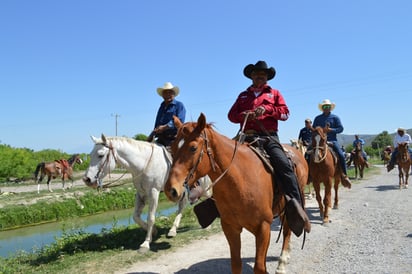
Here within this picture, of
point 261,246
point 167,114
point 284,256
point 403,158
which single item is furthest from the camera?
point 403,158

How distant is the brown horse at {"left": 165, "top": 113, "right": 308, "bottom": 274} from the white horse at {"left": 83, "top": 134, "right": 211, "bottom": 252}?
2.47 metres

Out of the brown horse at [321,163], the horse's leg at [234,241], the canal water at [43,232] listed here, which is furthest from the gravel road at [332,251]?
the canal water at [43,232]

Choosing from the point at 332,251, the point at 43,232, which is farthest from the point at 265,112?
the point at 43,232

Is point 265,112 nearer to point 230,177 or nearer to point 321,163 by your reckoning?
point 230,177

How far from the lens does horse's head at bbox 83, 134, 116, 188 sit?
622 centimetres

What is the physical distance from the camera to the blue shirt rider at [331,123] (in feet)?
32.0

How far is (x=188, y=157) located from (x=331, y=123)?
7652mm

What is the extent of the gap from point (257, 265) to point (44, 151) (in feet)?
139

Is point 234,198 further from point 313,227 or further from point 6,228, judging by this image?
point 6,228

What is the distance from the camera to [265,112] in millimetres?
4676

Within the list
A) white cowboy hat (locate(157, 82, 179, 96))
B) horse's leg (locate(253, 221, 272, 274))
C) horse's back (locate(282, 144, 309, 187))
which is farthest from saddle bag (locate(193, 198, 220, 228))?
white cowboy hat (locate(157, 82, 179, 96))

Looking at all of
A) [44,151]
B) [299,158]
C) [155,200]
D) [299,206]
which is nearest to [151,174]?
[155,200]

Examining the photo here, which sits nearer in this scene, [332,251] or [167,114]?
[332,251]

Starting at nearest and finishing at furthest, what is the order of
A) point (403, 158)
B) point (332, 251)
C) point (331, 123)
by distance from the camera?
point (332, 251) → point (331, 123) → point (403, 158)
